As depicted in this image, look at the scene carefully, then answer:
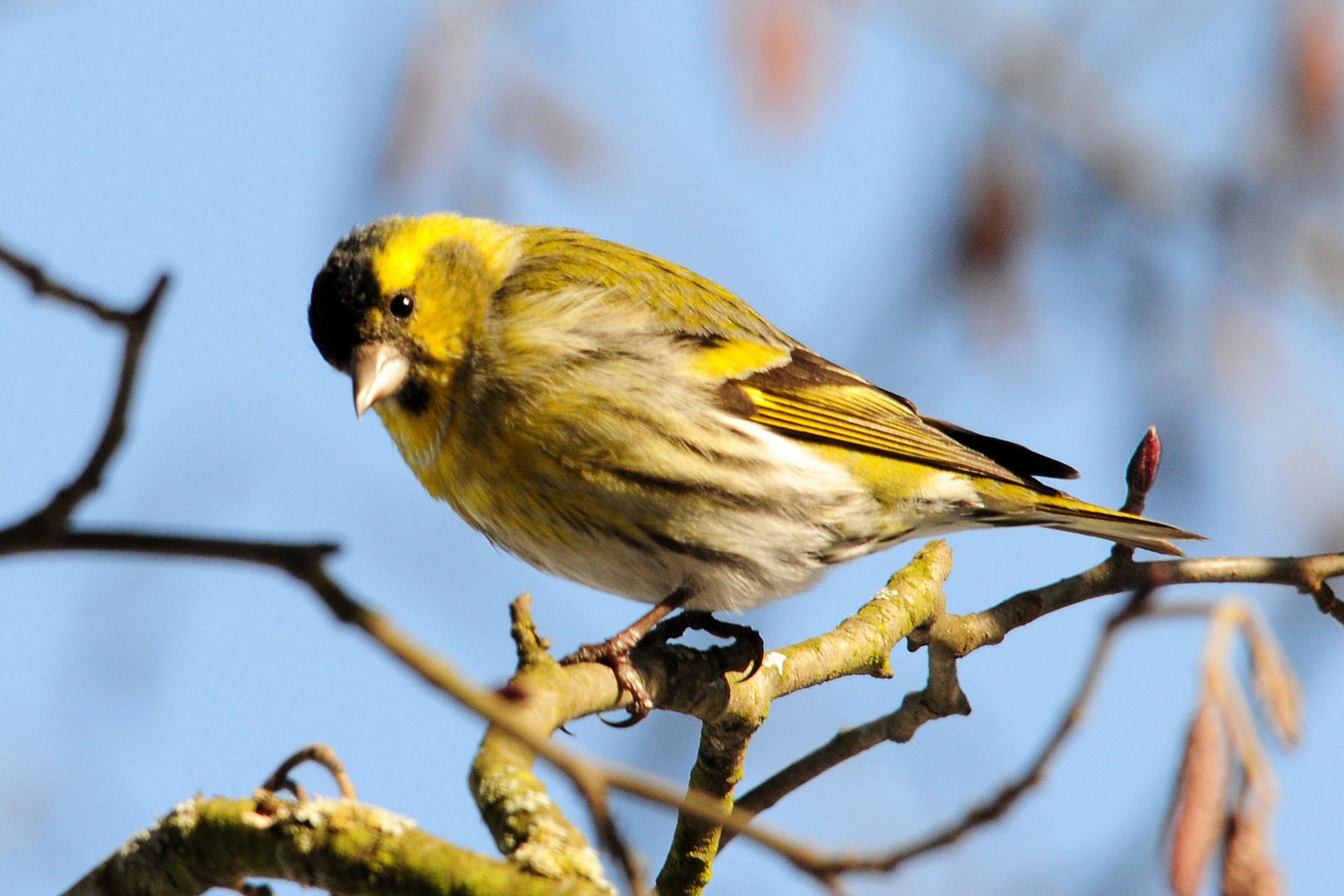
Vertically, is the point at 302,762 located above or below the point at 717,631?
below

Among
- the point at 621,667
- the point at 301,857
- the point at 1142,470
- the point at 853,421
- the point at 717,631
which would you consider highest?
the point at 853,421

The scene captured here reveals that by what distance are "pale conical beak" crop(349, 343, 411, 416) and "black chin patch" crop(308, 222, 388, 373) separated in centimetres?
6

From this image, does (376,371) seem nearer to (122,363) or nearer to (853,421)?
(853,421)

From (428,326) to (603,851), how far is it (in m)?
2.74

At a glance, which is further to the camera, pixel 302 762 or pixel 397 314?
pixel 397 314

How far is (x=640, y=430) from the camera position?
3.70 meters

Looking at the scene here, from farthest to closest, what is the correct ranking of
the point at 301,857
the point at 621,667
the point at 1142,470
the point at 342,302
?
1. the point at 342,302
2. the point at 1142,470
3. the point at 621,667
4. the point at 301,857

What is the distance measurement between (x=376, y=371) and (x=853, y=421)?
135 cm

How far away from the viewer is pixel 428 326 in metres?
3.98

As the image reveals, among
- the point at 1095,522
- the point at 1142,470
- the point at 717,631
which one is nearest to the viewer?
the point at 1142,470

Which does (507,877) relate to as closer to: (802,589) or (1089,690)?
(1089,690)

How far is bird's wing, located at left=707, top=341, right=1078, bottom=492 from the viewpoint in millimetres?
4066

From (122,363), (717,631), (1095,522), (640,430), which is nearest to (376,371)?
(640,430)

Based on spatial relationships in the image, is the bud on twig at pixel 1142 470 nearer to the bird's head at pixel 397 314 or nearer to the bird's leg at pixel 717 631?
the bird's leg at pixel 717 631
